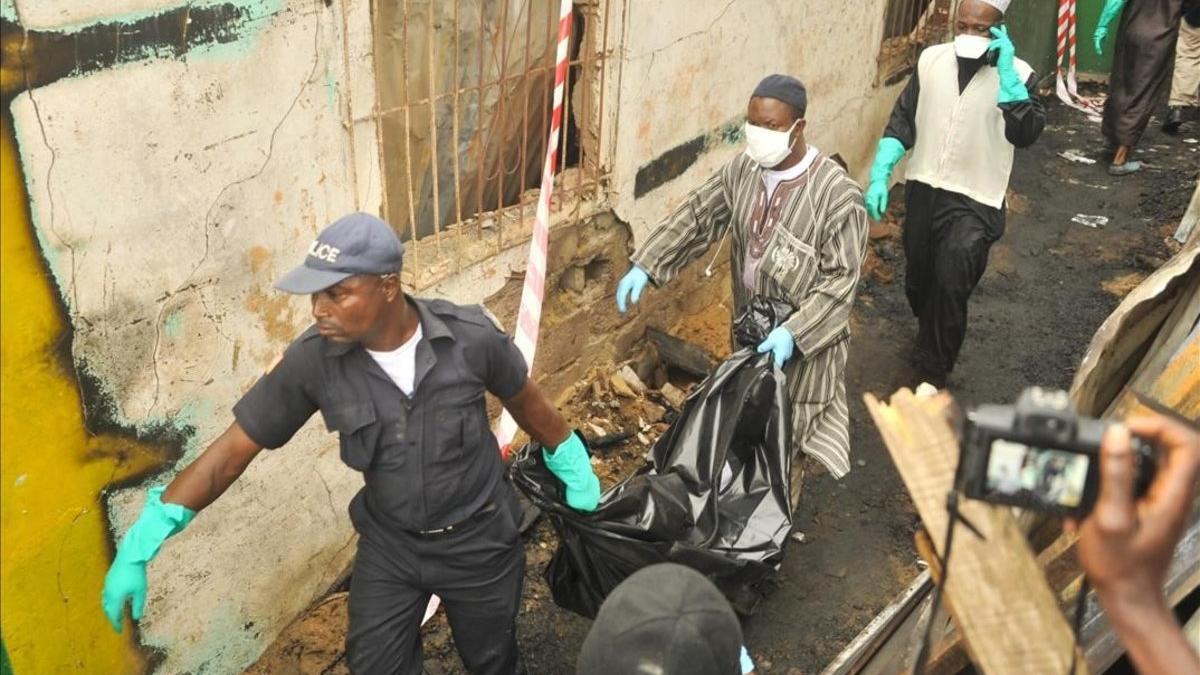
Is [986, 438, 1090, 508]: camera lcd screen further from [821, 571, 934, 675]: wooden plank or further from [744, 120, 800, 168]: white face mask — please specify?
[744, 120, 800, 168]: white face mask

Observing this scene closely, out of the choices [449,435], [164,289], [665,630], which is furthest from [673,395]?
[665,630]

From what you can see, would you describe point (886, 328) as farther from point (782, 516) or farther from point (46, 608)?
point (46, 608)

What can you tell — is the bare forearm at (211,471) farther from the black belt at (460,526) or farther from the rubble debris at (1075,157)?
the rubble debris at (1075,157)

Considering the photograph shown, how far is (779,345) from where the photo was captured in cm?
390

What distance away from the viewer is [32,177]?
8.95 feet

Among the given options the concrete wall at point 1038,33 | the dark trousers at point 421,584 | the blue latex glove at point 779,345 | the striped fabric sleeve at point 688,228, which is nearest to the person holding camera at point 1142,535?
the dark trousers at point 421,584

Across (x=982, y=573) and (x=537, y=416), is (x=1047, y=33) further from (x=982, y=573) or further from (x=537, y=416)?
(x=982, y=573)

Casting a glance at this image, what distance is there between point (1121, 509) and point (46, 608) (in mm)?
2933

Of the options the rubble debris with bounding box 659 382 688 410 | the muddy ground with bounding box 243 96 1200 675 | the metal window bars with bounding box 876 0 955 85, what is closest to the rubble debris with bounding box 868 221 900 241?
the muddy ground with bounding box 243 96 1200 675

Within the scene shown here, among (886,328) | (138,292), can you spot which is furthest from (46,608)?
(886,328)

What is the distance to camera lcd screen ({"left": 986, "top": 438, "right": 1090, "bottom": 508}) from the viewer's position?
4.88 feet

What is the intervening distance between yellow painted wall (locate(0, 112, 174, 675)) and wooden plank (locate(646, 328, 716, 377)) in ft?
9.65

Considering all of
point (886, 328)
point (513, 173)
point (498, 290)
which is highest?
point (513, 173)

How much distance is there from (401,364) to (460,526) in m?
0.53
